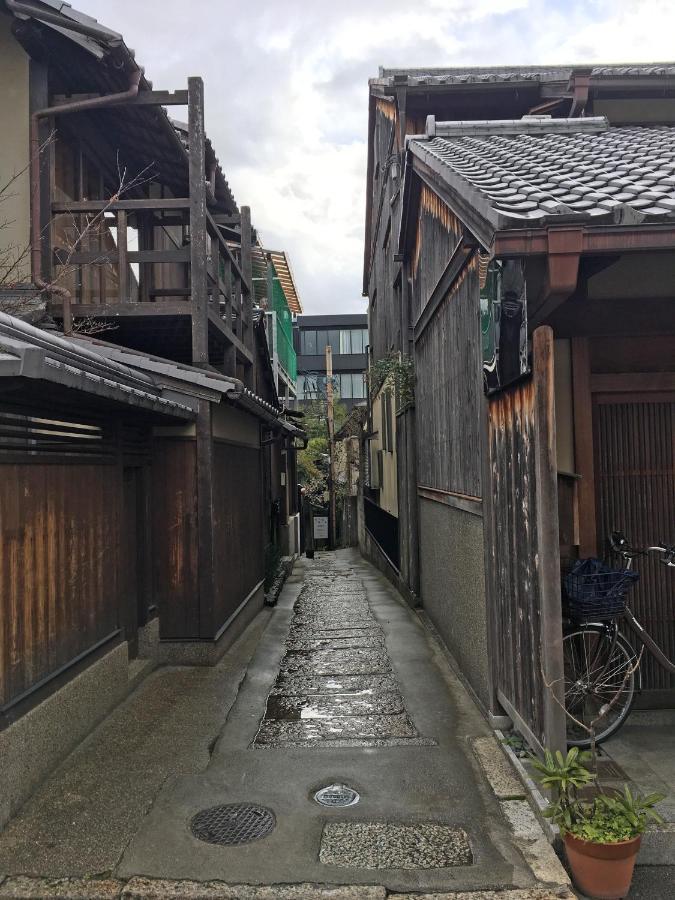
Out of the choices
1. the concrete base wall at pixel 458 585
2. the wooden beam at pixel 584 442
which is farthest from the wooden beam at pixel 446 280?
the concrete base wall at pixel 458 585

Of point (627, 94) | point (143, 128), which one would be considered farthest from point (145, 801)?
point (627, 94)

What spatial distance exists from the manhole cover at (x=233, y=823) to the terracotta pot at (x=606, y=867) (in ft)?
6.48

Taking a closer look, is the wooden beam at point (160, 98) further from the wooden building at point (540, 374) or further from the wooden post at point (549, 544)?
the wooden post at point (549, 544)

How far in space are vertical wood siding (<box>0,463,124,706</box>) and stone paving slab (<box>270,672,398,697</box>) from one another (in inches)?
83.2

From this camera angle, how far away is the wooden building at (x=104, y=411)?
518 cm

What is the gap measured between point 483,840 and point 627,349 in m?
4.36

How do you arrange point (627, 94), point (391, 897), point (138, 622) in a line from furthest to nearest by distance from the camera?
point (627, 94)
point (138, 622)
point (391, 897)

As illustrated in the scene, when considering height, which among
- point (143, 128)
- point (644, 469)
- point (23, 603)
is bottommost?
point (23, 603)

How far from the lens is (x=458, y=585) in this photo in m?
7.94

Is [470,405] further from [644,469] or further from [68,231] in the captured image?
[68,231]

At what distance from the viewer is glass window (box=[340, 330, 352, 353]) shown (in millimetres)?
59438

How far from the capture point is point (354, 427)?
32594 millimetres

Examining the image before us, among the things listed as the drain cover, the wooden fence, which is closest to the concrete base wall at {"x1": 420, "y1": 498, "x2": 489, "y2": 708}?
the wooden fence

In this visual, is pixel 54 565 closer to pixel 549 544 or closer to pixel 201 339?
pixel 549 544
